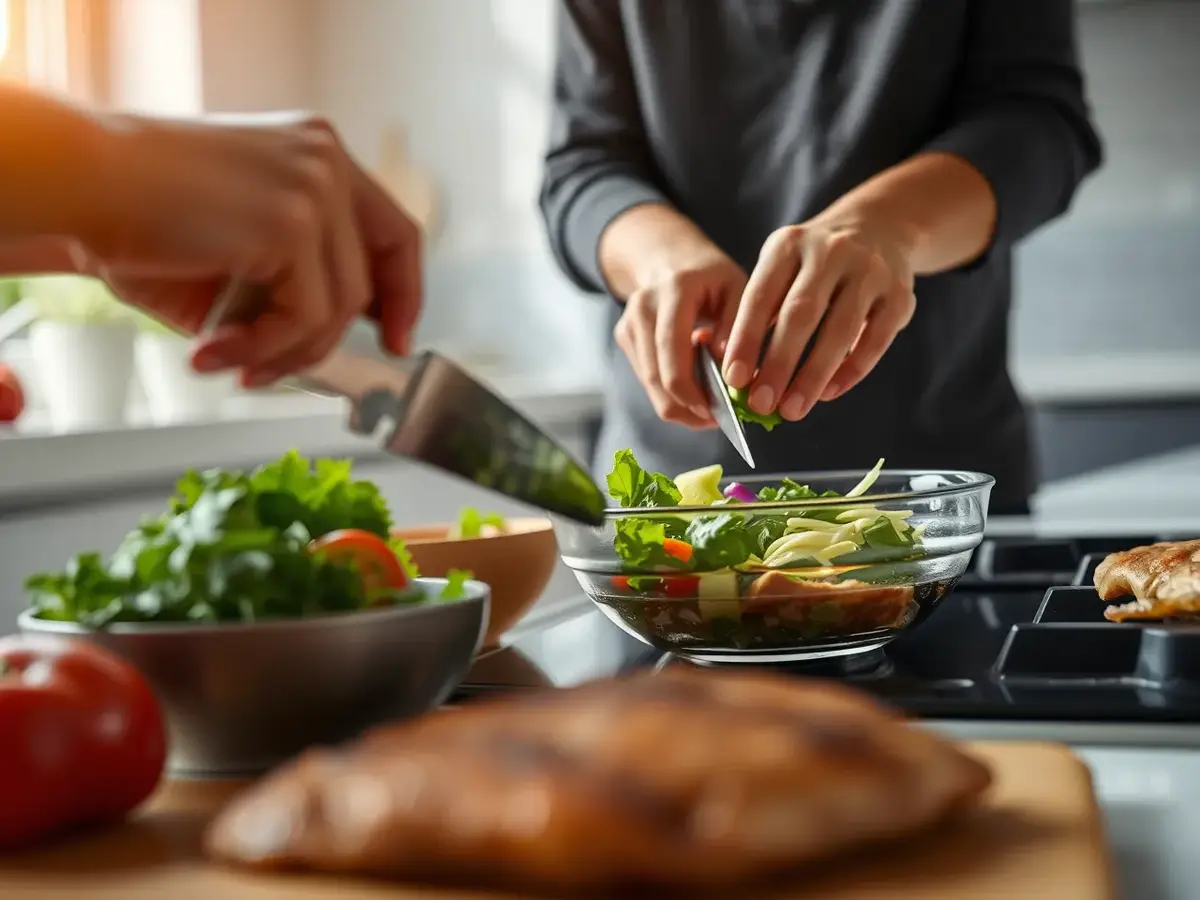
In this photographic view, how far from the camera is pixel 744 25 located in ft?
6.20

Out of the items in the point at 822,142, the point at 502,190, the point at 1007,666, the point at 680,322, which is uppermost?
the point at 822,142

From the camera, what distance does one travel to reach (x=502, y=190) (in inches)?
155

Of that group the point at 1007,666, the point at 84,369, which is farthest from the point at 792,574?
the point at 84,369

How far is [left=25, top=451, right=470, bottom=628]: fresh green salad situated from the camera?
2.38ft

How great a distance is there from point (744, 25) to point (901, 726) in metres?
1.44

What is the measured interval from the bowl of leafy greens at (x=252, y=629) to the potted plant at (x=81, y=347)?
171cm

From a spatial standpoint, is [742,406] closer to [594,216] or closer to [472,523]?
[472,523]

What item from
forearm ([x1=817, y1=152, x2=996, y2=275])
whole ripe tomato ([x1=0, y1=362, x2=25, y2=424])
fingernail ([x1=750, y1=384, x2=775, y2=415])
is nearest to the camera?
fingernail ([x1=750, y1=384, x2=775, y2=415])

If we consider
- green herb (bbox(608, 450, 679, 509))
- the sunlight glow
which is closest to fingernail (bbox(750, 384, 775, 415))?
green herb (bbox(608, 450, 679, 509))

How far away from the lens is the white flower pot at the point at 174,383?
274cm

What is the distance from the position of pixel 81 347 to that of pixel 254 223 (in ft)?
6.17

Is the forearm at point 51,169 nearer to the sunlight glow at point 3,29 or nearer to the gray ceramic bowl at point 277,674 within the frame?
the gray ceramic bowl at point 277,674

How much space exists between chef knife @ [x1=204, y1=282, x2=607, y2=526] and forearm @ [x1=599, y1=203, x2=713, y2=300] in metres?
0.61

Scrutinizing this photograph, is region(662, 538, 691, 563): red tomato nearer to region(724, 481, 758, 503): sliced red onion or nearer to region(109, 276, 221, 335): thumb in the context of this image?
region(724, 481, 758, 503): sliced red onion
